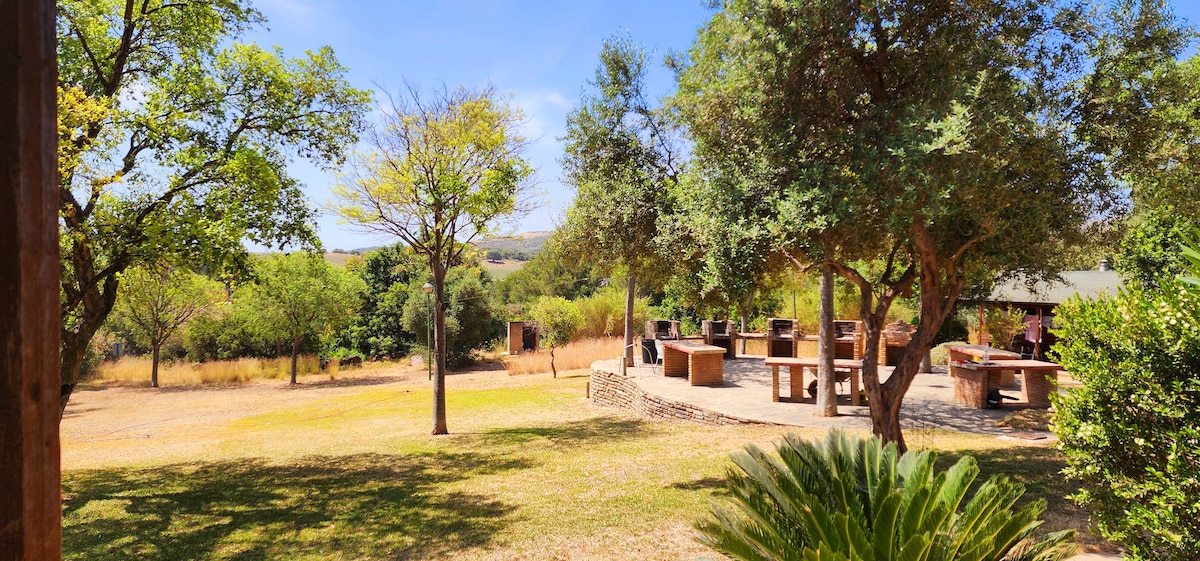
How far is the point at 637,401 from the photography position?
1364 cm

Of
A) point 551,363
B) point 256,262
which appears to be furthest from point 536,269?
point 256,262

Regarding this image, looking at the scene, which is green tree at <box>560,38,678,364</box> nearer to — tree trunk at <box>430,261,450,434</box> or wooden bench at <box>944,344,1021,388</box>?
tree trunk at <box>430,261,450,434</box>

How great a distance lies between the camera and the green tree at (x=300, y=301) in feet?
78.4

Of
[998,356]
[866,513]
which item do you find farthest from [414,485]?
[998,356]

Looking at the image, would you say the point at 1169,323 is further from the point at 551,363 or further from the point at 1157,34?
the point at 551,363

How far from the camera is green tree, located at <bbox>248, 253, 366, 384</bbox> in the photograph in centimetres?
2391

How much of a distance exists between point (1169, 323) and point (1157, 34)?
527 centimetres

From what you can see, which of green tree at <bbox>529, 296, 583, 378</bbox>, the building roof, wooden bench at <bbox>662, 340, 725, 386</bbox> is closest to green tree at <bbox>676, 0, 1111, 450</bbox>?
wooden bench at <bbox>662, 340, 725, 386</bbox>

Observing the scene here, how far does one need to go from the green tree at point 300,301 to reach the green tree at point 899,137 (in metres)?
21.1

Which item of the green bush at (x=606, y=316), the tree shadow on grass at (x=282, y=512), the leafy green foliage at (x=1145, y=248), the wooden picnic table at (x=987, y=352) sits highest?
the leafy green foliage at (x=1145, y=248)

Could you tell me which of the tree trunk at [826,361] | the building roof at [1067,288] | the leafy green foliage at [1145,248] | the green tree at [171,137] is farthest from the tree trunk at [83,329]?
the building roof at [1067,288]

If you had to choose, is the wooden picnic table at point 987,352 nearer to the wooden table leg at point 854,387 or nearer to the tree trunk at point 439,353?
the wooden table leg at point 854,387

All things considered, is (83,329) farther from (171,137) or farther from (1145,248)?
(1145,248)

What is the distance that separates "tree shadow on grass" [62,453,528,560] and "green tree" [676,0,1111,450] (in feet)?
14.4
